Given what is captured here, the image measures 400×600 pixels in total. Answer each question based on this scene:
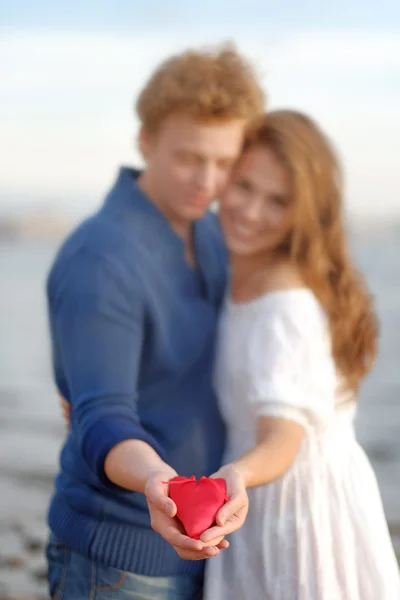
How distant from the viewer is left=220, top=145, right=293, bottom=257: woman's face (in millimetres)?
2645

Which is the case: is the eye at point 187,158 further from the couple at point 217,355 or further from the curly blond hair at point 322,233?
the curly blond hair at point 322,233

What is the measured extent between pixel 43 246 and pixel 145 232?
26471mm

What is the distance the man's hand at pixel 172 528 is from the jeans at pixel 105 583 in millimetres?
573

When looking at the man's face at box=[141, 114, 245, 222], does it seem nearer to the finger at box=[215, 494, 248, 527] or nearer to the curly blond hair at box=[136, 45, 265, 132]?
the curly blond hair at box=[136, 45, 265, 132]

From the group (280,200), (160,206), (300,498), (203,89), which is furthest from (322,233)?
(300,498)

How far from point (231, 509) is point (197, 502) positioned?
0.08m

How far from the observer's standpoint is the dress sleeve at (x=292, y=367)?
239 centimetres

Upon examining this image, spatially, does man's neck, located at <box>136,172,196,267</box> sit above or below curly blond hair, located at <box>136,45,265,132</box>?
below

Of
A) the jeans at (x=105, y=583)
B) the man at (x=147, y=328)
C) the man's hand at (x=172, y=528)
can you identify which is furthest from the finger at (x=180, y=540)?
the jeans at (x=105, y=583)

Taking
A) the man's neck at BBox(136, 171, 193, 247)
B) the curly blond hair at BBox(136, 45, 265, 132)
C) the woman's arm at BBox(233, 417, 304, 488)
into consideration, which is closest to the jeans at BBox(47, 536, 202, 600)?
the woman's arm at BBox(233, 417, 304, 488)

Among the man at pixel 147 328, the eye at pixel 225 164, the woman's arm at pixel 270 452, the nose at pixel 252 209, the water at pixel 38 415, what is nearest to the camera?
the woman's arm at pixel 270 452

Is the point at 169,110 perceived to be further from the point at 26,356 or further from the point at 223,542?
the point at 26,356

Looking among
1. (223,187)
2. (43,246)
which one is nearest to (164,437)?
(223,187)

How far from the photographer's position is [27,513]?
20.8 ft
